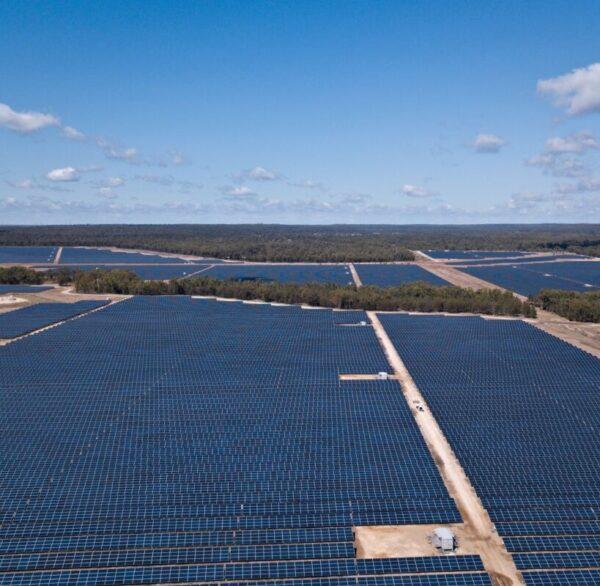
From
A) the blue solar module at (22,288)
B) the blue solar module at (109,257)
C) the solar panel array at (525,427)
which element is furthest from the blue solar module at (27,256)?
the solar panel array at (525,427)

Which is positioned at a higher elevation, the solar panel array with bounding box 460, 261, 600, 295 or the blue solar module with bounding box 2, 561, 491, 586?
the solar panel array with bounding box 460, 261, 600, 295

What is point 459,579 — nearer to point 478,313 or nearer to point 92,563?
point 92,563

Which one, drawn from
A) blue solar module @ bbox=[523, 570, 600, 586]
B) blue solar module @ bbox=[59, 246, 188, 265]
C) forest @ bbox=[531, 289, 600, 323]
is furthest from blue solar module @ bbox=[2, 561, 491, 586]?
blue solar module @ bbox=[59, 246, 188, 265]

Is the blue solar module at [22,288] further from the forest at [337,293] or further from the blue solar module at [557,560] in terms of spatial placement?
the blue solar module at [557,560]

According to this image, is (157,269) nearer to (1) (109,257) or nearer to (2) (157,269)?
(2) (157,269)

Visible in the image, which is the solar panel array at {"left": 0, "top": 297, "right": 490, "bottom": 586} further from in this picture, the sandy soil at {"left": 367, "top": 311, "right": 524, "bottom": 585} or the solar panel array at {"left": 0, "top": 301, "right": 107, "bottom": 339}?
the solar panel array at {"left": 0, "top": 301, "right": 107, "bottom": 339}

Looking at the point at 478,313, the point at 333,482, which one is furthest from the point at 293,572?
the point at 478,313
